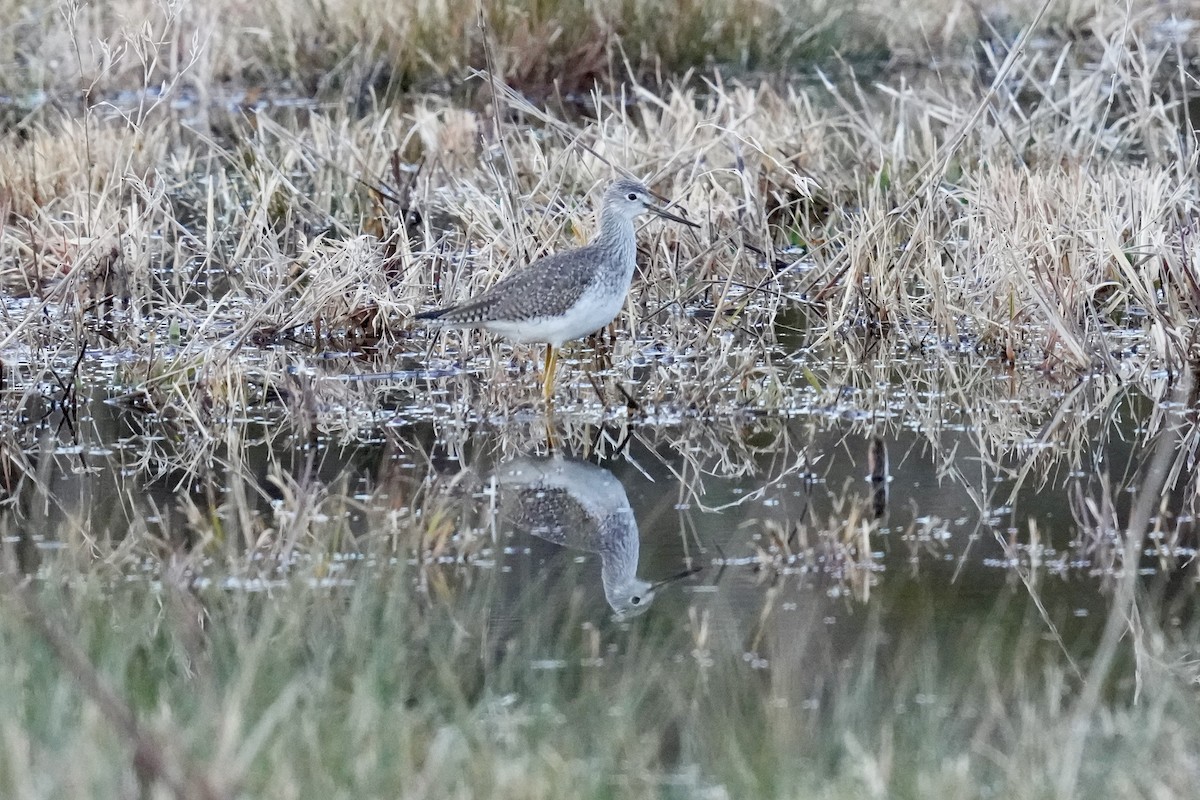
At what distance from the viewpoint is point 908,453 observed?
5883 mm

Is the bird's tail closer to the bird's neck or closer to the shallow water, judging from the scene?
the shallow water

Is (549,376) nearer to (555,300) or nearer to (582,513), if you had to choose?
(555,300)

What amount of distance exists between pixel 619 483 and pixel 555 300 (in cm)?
104

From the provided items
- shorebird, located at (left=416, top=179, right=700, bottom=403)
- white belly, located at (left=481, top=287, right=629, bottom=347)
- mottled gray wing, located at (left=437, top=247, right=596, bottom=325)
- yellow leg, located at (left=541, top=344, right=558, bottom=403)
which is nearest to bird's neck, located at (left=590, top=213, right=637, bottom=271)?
shorebird, located at (left=416, top=179, right=700, bottom=403)

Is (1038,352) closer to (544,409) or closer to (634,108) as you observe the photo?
(544,409)

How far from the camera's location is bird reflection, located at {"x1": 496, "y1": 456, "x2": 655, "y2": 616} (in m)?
4.65

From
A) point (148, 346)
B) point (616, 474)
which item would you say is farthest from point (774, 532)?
point (148, 346)

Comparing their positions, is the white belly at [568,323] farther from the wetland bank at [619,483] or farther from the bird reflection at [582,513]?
the bird reflection at [582,513]

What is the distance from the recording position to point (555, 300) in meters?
6.43

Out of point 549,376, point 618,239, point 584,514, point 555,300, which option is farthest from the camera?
point 618,239

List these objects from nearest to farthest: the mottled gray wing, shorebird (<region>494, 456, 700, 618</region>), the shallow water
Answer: the shallow water, shorebird (<region>494, 456, 700, 618</region>), the mottled gray wing

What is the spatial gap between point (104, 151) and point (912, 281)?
14.7 feet

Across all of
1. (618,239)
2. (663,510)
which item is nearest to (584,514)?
(663,510)

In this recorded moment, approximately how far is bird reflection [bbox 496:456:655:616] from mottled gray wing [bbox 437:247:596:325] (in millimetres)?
721
